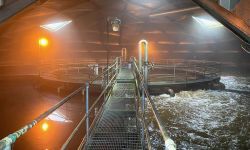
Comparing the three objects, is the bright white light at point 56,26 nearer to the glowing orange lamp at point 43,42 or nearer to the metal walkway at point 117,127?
the glowing orange lamp at point 43,42

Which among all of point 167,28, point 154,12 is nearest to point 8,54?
point 154,12

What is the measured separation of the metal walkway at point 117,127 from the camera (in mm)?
5176

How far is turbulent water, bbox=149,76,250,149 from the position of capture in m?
8.50

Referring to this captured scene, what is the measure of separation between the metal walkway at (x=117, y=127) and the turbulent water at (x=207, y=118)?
7.54 feet

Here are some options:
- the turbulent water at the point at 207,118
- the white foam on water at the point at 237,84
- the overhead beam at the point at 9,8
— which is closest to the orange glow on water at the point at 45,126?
the turbulent water at the point at 207,118

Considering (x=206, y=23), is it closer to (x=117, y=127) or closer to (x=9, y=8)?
(x=9, y=8)

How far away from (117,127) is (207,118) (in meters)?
6.46

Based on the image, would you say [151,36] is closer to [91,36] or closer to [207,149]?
[91,36]

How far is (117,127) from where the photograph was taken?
6031 millimetres

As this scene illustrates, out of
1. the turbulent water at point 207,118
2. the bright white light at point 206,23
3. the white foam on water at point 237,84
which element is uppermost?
the bright white light at point 206,23

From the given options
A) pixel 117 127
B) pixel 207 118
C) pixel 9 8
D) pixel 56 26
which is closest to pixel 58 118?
pixel 9 8

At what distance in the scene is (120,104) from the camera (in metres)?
7.52

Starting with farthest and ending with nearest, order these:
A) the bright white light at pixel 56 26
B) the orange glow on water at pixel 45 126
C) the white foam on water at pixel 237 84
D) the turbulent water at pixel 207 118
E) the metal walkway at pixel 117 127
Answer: the bright white light at pixel 56 26
the white foam on water at pixel 237 84
the orange glow on water at pixel 45 126
the turbulent water at pixel 207 118
the metal walkway at pixel 117 127

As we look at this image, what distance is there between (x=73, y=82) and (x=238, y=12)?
472 inches
